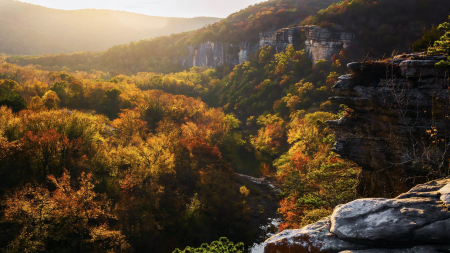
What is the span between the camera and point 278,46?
79.1m

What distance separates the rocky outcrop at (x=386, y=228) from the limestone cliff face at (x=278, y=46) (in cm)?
5853

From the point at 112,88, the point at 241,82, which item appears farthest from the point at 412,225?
the point at 241,82

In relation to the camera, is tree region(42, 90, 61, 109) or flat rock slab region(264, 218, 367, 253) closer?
flat rock slab region(264, 218, 367, 253)

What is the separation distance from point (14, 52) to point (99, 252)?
441ft

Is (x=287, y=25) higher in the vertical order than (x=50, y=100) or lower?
higher

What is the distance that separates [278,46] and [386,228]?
77.9 m

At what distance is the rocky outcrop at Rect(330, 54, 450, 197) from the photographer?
1297 cm

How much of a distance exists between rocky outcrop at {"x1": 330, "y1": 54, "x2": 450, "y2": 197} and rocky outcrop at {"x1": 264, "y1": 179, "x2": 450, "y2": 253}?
5148 millimetres

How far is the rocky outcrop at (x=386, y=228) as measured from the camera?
6707 millimetres

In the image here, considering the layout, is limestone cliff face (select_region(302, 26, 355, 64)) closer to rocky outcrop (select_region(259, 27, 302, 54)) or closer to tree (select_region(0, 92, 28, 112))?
rocky outcrop (select_region(259, 27, 302, 54))

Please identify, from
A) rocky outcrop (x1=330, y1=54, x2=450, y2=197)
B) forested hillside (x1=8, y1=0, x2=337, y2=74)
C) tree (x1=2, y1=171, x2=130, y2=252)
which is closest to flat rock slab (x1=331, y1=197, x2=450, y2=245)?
rocky outcrop (x1=330, y1=54, x2=450, y2=197)

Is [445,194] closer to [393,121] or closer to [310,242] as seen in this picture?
[310,242]

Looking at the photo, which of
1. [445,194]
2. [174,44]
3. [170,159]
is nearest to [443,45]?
[445,194]

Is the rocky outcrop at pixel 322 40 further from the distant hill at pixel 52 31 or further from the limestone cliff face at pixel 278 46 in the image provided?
the distant hill at pixel 52 31
